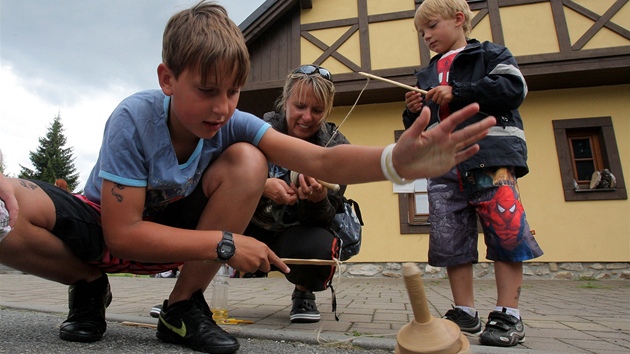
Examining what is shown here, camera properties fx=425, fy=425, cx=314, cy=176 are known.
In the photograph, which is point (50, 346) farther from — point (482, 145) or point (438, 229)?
point (482, 145)

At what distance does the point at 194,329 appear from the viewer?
60.3 inches

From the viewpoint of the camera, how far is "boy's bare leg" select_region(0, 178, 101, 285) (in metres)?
1.48

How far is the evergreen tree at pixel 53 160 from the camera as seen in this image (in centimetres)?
2950

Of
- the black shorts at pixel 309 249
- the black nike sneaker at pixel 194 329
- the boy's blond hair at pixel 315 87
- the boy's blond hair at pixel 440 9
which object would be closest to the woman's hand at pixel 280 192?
the black shorts at pixel 309 249

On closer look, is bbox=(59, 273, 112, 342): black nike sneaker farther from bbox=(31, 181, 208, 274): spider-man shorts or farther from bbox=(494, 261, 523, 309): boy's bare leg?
bbox=(494, 261, 523, 309): boy's bare leg

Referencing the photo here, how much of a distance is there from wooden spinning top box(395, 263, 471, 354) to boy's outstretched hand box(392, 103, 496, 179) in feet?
1.14

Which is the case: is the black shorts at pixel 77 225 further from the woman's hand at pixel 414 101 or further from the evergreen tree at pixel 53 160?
the evergreen tree at pixel 53 160

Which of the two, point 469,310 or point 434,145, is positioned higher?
point 434,145

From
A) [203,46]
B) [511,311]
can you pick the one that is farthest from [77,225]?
[511,311]

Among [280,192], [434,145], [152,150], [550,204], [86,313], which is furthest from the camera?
[550,204]

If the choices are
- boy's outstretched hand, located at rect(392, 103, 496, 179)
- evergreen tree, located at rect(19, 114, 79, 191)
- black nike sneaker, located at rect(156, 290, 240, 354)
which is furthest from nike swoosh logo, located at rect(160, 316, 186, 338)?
evergreen tree, located at rect(19, 114, 79, 191)

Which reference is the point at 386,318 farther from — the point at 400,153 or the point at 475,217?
the point at 400,153

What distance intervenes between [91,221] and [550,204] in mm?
7113

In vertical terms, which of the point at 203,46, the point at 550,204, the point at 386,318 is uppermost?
the point at 550,204
